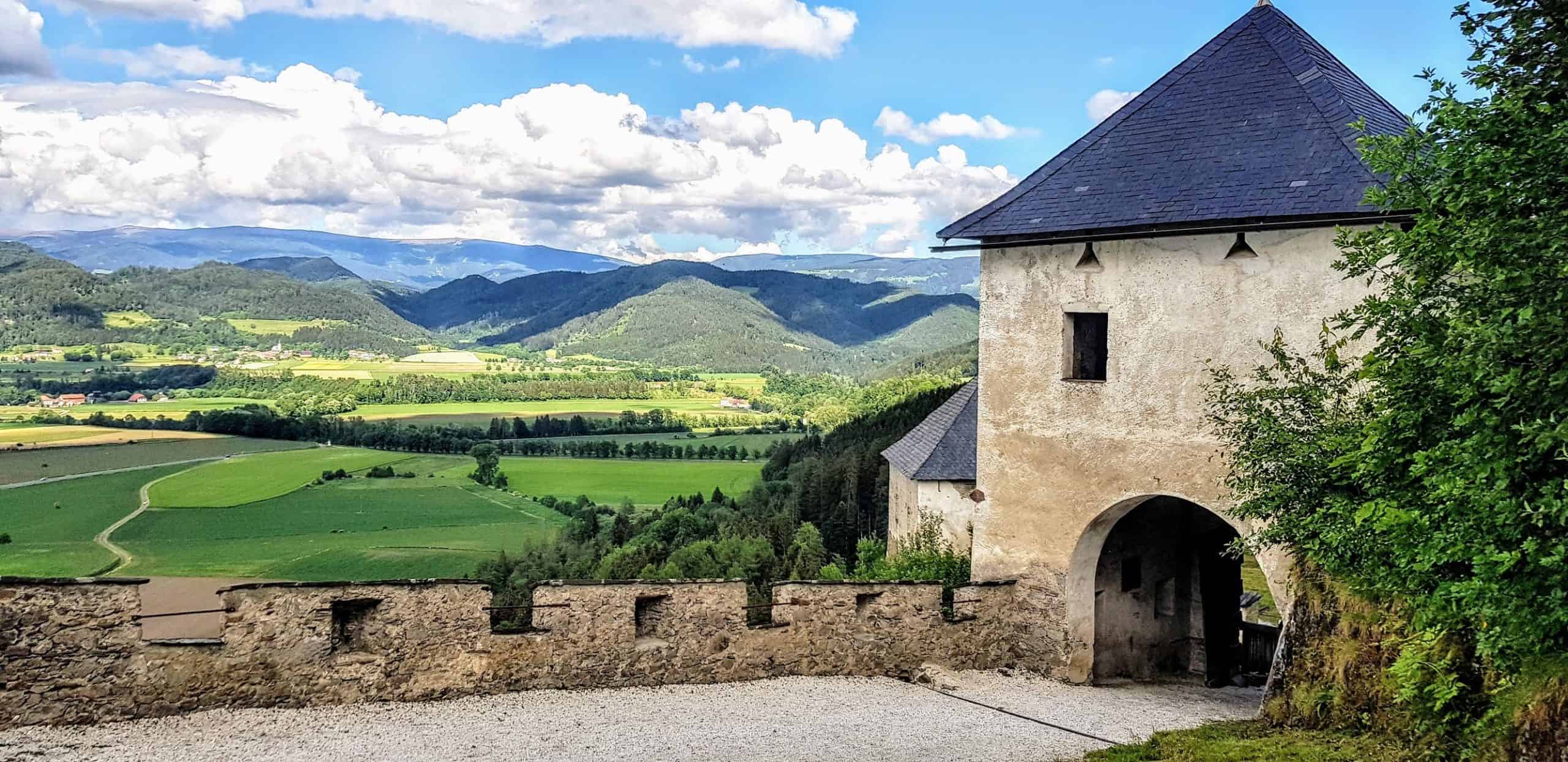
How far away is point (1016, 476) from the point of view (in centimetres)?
1467

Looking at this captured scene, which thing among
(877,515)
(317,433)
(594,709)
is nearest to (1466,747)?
(594,709)

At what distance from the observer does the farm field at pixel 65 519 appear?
53312 millimetres

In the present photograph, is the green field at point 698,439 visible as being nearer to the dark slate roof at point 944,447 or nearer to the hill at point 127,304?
the hill at point 127,304

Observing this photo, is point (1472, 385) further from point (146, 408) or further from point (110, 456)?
point (146, 408)

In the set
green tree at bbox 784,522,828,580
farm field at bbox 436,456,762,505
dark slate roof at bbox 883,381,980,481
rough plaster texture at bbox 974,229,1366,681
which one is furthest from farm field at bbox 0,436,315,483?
rough plaster texture at bbox 974,229,1366,681

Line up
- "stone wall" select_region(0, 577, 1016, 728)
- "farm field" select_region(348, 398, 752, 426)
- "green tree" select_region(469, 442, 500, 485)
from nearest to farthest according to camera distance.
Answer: "stone wall" select_region(0, 577, 1016, 728) < "green tree" select_region(469, 442, 500, 485) < "farm field" select_region(348, 398, 752, 426)

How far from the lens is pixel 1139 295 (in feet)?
45.2

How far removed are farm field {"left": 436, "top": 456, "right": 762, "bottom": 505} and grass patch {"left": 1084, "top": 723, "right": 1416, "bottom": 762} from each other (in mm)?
70754

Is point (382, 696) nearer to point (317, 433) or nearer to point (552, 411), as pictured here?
point (317, 433)

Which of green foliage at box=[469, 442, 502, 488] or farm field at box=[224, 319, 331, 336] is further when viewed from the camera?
farm field at box=[224, 319, 331, 336]

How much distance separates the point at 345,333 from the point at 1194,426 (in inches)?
7526

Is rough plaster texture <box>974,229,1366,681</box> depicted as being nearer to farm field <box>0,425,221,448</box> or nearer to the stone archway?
the stone archway

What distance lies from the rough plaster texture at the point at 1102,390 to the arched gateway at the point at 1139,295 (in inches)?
0.9

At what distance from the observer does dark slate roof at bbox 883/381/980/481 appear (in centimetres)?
2055
